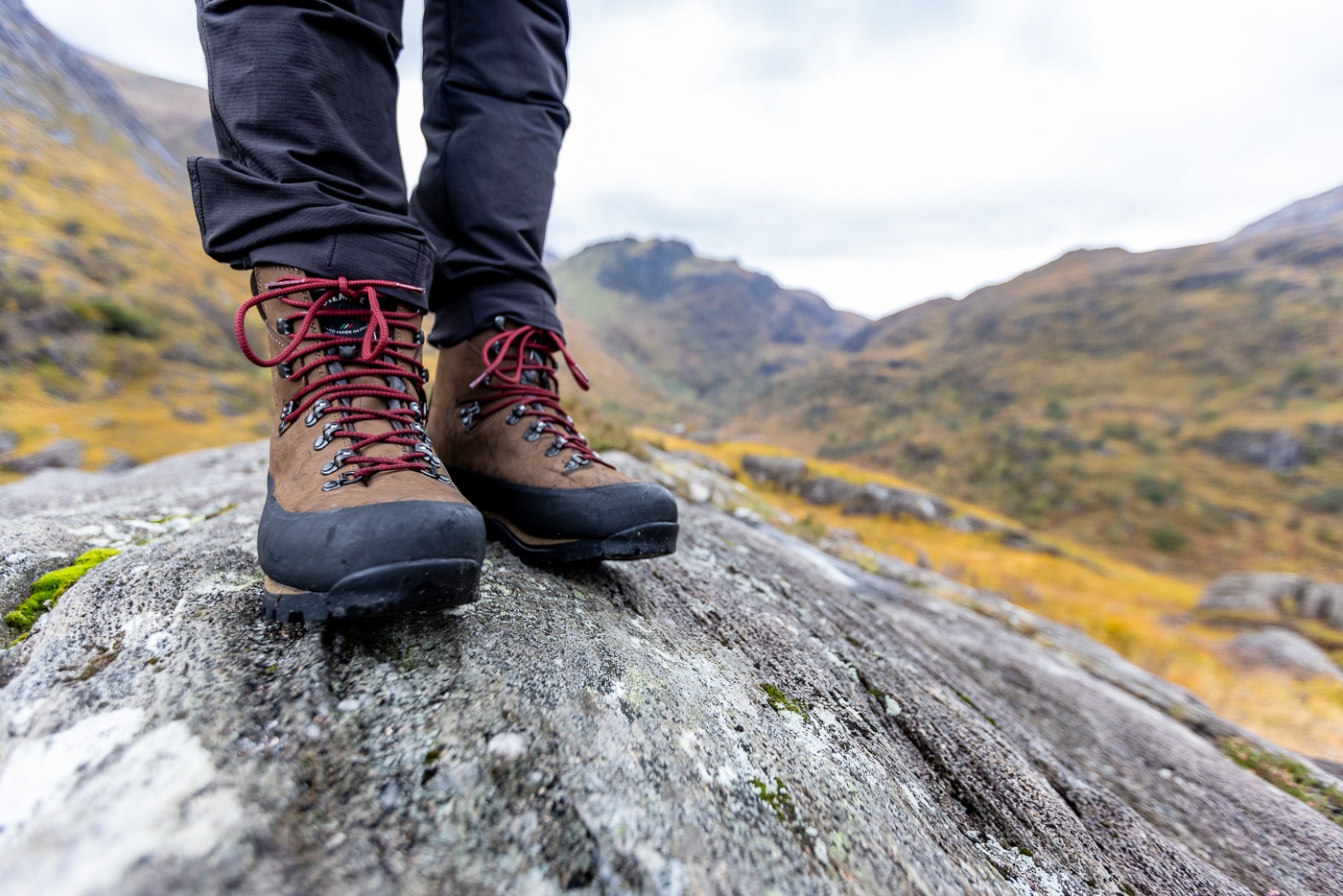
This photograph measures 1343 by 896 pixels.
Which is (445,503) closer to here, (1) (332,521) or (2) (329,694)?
(1) (332,521)

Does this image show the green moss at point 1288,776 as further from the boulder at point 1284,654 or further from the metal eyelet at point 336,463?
the boulder at point 1284,654

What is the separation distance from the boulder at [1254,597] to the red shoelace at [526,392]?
61.3 feet

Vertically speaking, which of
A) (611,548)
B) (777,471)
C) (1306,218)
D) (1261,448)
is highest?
(1306,218)

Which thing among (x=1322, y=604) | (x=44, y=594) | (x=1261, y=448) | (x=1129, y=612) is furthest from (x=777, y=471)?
(x=1261, y=448)

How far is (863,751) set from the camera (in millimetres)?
1155

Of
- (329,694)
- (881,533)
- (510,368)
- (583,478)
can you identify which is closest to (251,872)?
(329,694)

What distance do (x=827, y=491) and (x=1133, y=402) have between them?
42.7m

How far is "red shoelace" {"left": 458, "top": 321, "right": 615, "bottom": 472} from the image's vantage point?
1.49m

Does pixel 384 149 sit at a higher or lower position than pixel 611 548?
higher

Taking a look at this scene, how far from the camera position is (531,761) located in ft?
2.62

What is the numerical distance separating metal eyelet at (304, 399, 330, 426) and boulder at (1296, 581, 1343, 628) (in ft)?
65.9

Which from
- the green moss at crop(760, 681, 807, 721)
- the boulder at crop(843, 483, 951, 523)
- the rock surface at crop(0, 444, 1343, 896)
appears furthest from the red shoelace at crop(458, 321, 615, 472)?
the boulder at crop(843, 483, 951, 523)

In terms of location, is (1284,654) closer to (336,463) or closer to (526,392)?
(526,392)

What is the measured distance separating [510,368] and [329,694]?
0.93 m
